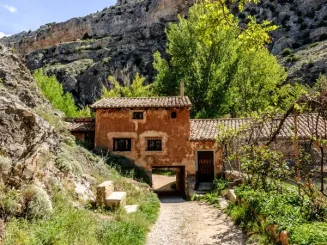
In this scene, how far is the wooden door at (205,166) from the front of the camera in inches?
850

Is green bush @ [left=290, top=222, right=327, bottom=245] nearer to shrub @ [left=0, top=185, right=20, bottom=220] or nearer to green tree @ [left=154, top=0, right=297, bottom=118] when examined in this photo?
shrub @ [left=0, top=185, right=20, bottom=220]

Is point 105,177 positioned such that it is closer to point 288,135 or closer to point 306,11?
point 288,135

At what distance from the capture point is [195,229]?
10.5 metres

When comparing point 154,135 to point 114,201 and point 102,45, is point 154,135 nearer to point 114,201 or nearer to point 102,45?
point 114,201

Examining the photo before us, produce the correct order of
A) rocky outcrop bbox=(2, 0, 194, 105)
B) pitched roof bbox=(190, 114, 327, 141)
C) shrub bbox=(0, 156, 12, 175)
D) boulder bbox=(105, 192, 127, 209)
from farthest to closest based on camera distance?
1. rocky outcrop bbox=(2, 0, 194, 105)
2. pitched roof bbox=(190, 114, 327, 141)
3. boulder bbox=(105, 192, 127, 209)
4. shrub bbox=(0, 156, 12, 175)

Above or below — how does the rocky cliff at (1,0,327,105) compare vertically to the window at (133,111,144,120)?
above

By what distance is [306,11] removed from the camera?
178ft

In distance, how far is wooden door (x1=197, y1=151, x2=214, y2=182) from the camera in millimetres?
21578

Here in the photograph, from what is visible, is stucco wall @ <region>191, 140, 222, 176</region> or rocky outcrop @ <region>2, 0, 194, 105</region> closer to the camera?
stucco wall @ <region>191, 140, 222, 176</region>

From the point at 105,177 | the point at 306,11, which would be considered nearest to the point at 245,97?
the point at 105,177

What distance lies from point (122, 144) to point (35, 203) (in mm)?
13902

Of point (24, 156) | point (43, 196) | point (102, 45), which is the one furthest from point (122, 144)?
point (102, 45)

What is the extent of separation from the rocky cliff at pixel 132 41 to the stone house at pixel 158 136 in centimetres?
2181

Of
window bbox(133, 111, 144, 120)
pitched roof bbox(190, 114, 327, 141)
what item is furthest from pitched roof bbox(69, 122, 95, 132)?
pitched roof bbox(190, 114, 327, 141)
